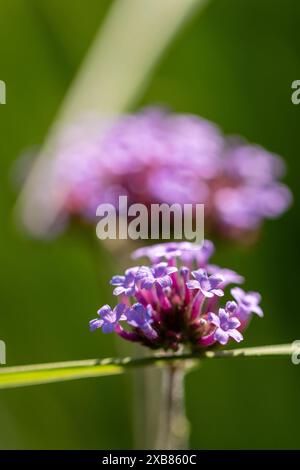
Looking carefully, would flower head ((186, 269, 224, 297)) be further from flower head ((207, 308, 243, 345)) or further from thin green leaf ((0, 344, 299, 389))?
thin green leaf ((0, 344, 299, 389))

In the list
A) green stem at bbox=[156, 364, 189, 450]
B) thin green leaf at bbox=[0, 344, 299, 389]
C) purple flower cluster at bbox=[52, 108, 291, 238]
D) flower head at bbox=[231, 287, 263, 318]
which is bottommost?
green stem at bbox=[156, 364, 189, 450]

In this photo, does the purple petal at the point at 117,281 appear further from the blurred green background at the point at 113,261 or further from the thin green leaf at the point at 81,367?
the blurred green background at the point at 113,261

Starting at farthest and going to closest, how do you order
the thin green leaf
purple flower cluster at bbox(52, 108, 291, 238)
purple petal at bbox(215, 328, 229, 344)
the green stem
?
1. purple flower cluster at bbox(52, 108, 291, 238)
2. the green stem
3. purple petal at bbox(215, 328, 229, 344)
4. the thin green leaf

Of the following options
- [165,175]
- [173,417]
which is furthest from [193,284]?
[165,175]

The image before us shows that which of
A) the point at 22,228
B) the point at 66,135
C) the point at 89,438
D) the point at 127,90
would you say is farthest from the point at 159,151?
the point at 89,438

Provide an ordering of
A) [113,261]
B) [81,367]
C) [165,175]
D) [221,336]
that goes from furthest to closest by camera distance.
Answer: [113,261], [165,175], [221,336], [81,367]

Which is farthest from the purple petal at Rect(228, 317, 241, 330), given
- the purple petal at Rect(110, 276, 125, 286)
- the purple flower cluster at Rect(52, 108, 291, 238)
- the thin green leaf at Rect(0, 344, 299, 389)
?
the purple flower cluster at Rect(52, 108, 291, 238)

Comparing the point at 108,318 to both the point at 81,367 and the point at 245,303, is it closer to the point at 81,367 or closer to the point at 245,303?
the point at 81,367
